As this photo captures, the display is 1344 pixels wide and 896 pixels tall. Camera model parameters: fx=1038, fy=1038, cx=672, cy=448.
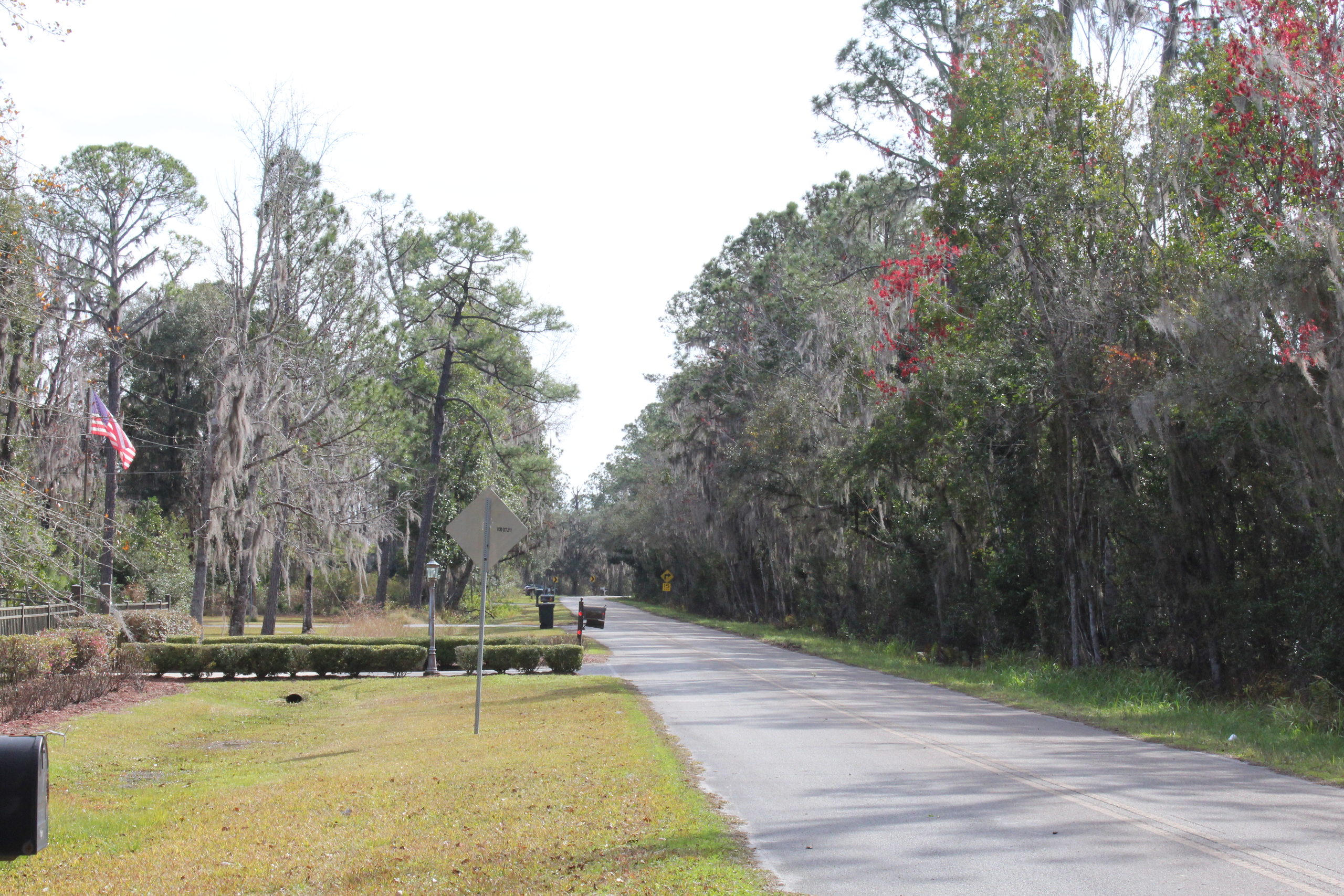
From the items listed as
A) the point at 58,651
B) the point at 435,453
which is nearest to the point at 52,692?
the point at 58,651

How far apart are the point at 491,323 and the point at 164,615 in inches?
706

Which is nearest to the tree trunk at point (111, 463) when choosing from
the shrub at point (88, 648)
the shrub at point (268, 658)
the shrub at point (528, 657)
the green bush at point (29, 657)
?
the shrub at point (268, 658)

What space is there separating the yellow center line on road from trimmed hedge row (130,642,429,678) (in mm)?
15150

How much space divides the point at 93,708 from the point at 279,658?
6.65 metres

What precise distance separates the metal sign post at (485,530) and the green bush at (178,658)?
11.6m

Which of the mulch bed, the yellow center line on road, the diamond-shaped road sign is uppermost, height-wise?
the diamond-shaped road sign

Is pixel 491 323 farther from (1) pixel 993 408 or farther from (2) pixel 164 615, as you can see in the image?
(1) pixel 993 408

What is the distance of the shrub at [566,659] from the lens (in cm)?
2228

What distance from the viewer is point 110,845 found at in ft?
26.3

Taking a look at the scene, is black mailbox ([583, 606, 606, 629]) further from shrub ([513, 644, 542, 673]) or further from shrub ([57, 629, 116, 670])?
shrub ([57, 629, 116, 670])

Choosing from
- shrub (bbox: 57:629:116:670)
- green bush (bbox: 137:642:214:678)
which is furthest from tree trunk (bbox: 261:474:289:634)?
shrub (bbox: 57:629:116:670)

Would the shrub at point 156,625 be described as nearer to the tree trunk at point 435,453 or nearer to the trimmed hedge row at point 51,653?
the trimmed hedge row at point 51,653

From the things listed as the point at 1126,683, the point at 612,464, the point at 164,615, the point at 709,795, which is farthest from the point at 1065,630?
the point at 612,464

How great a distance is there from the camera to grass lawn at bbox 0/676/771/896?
251 inches
